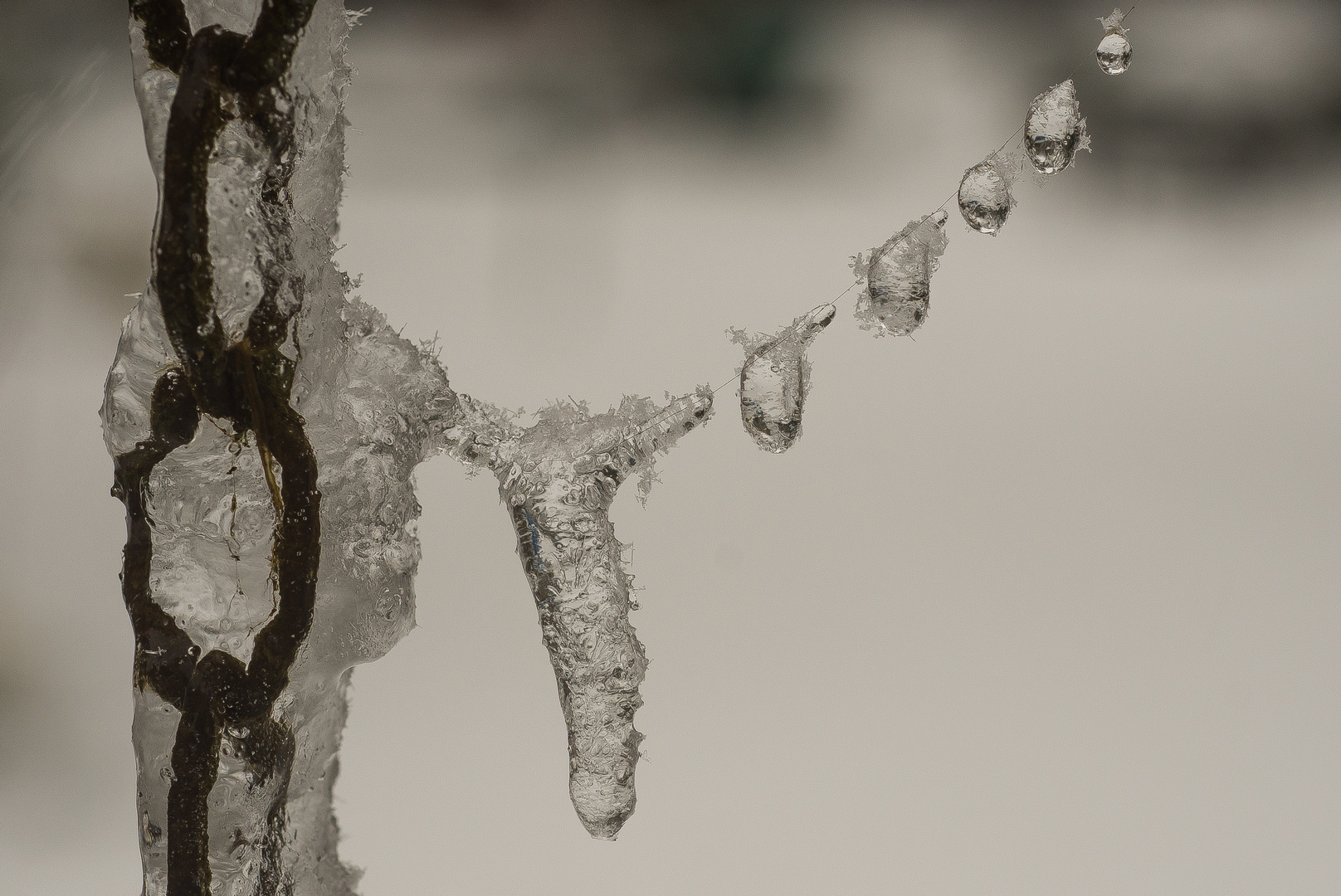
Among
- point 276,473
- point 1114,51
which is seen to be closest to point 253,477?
point 276,473

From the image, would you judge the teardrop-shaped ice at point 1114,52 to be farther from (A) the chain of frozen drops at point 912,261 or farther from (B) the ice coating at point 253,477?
Answer: (B) the ice coating at point 253,477

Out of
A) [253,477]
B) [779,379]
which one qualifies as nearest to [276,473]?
[253,477]

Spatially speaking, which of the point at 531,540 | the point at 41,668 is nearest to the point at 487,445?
the point at 531,540

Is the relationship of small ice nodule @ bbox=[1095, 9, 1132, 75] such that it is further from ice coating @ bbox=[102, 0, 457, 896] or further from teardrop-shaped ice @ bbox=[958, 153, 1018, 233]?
ice coating @ bbox=[102, 0, 457, 896]

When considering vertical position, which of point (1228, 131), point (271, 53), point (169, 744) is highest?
point (1228, 131)

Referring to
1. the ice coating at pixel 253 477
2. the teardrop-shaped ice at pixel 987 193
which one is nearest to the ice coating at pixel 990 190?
the teardrop-shaped ice at pixel 987 193

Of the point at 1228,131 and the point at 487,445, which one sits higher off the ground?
the point at 1228,131

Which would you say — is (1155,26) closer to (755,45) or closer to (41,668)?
(755,45)

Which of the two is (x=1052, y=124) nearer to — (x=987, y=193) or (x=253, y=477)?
(x=987, y=193)
